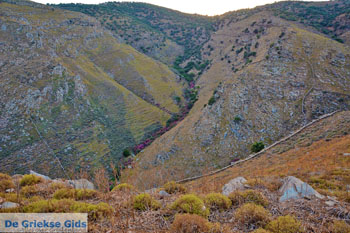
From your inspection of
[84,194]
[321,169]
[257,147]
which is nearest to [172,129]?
[257,147]

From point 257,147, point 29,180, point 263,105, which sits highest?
point 263,105

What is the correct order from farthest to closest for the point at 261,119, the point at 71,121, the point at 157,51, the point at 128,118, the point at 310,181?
the point at 157,51
the point at 128,118
the point at 71,121
the point at 261,119
the point at 310,181

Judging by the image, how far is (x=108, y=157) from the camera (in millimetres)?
28812

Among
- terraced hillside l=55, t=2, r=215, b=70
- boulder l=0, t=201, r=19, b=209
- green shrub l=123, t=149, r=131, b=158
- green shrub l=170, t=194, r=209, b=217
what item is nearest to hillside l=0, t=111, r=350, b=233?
green shrub l=170, t=194, r=209, b=217

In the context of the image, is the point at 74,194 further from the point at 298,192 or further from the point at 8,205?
the point at 298,192

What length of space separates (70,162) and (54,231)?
84.2ft

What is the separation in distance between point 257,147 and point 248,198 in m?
18.0

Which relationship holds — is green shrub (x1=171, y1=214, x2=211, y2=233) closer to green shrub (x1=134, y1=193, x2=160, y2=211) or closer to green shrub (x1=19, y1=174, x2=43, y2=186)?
green shrub (x1=134, y1=193, x2=160, y2=211)

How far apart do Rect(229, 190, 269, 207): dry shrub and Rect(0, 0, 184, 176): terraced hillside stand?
2524 centimetres

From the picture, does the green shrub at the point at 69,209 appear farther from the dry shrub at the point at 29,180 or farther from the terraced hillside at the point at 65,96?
the terraced hillside at the point at 65,96

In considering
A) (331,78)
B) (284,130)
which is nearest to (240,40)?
(331,78)

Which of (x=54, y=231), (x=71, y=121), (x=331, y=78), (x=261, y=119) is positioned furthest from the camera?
(x=71, y=121)

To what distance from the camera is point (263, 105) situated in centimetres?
2689

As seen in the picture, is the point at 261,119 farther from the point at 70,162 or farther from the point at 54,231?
the point at 70,162
